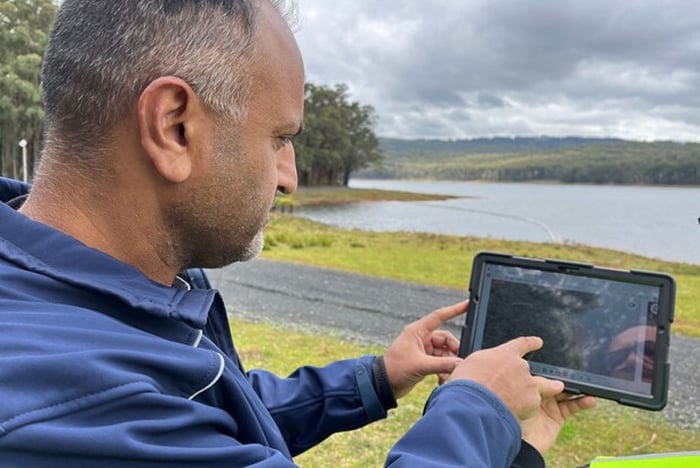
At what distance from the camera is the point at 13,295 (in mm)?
750

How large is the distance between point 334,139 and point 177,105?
61.9 meters

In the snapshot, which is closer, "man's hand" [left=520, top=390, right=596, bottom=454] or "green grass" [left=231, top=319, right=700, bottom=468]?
"man's hand" [left=520, top=390, right=596, bottom=454]

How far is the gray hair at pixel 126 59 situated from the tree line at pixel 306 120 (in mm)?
17357

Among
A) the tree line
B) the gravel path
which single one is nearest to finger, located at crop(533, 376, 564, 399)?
the gravel path

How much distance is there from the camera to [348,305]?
28.6 feet

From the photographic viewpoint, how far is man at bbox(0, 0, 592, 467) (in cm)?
68

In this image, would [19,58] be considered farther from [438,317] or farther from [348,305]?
[438,317]

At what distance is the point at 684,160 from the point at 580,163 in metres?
30.0

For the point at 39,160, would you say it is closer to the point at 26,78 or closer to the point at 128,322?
the point at 128,322

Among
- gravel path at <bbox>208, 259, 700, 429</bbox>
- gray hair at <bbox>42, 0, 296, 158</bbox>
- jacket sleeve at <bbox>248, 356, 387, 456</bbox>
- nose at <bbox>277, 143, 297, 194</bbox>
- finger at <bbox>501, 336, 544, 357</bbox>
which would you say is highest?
gray hair at <bbox>42, 0, 296, 158</bbox>

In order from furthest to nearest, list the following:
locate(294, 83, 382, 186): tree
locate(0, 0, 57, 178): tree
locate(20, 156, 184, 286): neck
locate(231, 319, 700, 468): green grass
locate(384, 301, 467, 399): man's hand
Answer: locate(294, 83, 382, 186): tree < locate(0, 0, 57, 178): tree < locate(231, 319, 700, 468): green grass < locate(384, 301, 467, 399): man's hand < locate(20, 156, 184, 286): neck

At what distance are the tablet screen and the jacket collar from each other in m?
0.89

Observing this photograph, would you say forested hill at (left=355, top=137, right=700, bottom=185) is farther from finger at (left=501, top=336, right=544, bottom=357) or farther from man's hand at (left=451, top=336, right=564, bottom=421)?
man's hand at (left=451, top=336, right=564, bottom=421)

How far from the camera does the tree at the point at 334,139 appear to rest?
58.5 m
